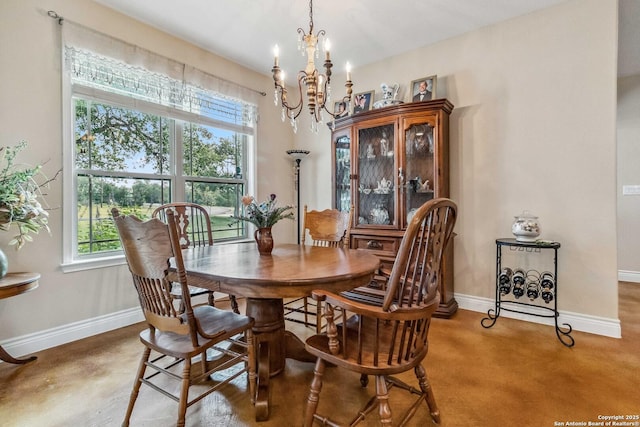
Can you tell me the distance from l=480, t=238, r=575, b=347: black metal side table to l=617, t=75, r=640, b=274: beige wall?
2.45 m

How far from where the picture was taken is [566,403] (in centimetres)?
166

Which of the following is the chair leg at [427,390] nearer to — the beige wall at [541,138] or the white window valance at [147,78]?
the beige wall at [541,138]

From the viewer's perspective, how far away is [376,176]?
11.2ft

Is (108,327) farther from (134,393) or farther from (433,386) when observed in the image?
(433,386)

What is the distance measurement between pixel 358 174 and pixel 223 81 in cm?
183

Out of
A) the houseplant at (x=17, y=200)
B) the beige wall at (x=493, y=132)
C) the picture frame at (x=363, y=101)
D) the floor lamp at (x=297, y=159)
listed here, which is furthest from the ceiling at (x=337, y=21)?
the houseplant at (x=17, y=200)

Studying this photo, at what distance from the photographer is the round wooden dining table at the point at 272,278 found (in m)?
1.39

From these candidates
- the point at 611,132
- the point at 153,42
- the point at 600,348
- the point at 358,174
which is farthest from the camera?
the point at 358,174

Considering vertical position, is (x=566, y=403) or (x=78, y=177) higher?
(x=78, y=177)

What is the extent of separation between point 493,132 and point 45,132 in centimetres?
376

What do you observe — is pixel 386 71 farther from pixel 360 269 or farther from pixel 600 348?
pixel 600 348

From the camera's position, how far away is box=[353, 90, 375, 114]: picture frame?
11.8ft

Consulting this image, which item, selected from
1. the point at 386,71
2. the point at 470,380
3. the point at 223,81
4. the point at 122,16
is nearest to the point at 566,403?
the point at 470,380

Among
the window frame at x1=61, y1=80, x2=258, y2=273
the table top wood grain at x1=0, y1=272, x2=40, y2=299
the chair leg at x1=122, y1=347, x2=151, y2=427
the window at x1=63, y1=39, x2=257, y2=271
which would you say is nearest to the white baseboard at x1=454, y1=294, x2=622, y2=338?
the window at x1=63, y1=39, x2=257, y2=271
